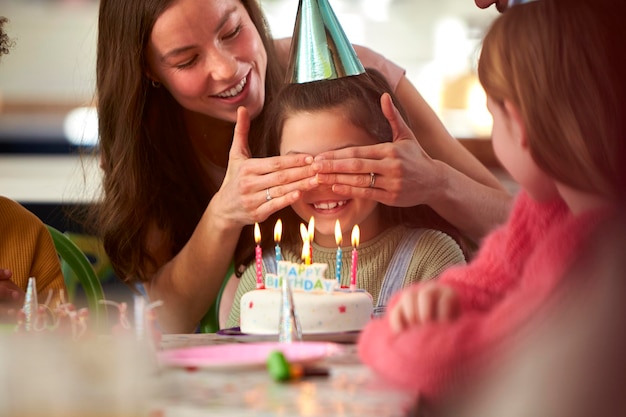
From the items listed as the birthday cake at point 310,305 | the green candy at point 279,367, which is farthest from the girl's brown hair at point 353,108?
the green candy at point 279,367

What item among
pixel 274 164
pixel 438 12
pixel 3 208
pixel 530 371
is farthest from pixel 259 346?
pixel 438 12

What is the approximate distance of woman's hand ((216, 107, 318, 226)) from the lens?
1.26m

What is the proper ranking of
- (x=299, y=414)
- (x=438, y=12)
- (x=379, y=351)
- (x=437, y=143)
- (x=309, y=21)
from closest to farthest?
(x=299, y=414)
(x=379, y=351)
(x=309, y=21)
(x=437, y=143)
(x=438, y=12)

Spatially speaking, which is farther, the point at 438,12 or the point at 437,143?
the point at 438,12

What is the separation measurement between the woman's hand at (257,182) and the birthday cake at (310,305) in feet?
0.70

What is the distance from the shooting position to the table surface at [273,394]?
616 mm

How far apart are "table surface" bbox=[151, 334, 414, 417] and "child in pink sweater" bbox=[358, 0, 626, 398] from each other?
0.03 meters

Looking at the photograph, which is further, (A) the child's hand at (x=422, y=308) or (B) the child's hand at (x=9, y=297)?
(B) the child's hand at (x=9, y=297)

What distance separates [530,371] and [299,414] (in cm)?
15

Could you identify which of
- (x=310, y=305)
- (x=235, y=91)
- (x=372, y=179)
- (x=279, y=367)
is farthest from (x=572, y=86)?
(x=235, y=91)

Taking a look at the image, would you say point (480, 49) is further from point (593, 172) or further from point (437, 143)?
point (437, 143)

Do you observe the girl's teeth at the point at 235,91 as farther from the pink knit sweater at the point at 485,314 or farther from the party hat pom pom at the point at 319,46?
the pink knit sweater at the point at 485,314

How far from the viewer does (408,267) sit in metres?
1.31

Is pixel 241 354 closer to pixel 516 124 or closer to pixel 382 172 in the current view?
pixel 516 124
